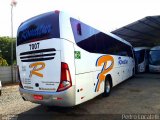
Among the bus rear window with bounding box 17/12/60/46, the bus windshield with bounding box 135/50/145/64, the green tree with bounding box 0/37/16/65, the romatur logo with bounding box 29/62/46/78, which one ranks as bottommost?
the romatur logo with bounding box 29/62/46/78

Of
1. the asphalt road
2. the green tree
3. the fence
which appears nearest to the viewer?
the asphalt road

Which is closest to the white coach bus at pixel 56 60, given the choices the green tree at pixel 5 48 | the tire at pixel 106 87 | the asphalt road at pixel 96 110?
the asphalt road at pixel 96 110

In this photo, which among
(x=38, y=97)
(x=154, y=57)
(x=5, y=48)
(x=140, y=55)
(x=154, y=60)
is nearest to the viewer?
(x=38, y=97)

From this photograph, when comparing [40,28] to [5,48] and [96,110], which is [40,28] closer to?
[96,110]

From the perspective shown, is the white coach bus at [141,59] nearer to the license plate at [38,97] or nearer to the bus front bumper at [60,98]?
the bus front bumper at [60,98]

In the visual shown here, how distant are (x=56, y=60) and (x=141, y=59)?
15878 mm

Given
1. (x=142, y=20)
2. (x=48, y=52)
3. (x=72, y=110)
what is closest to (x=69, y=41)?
(x=48, y=52)

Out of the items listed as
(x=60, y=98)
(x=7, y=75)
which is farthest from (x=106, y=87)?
(x=7, y=75)

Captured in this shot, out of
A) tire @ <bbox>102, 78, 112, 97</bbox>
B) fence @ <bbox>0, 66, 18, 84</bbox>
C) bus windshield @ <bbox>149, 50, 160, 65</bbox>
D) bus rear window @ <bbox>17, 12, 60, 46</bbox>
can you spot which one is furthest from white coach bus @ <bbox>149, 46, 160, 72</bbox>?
bus rear window @ <bbox>17, 12, 60, 46</bbox>

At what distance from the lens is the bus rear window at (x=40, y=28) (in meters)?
6.15

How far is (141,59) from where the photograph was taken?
20250 mm

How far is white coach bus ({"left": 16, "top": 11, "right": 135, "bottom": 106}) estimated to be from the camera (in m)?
5.93

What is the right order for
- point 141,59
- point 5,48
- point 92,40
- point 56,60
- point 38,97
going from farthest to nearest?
point 5,48 → point 141,59 → point 92,40 → point 38,97 → point 56,60

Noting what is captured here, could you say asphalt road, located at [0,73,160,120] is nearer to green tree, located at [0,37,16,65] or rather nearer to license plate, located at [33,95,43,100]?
license plate, located at [33,95,43,100]
